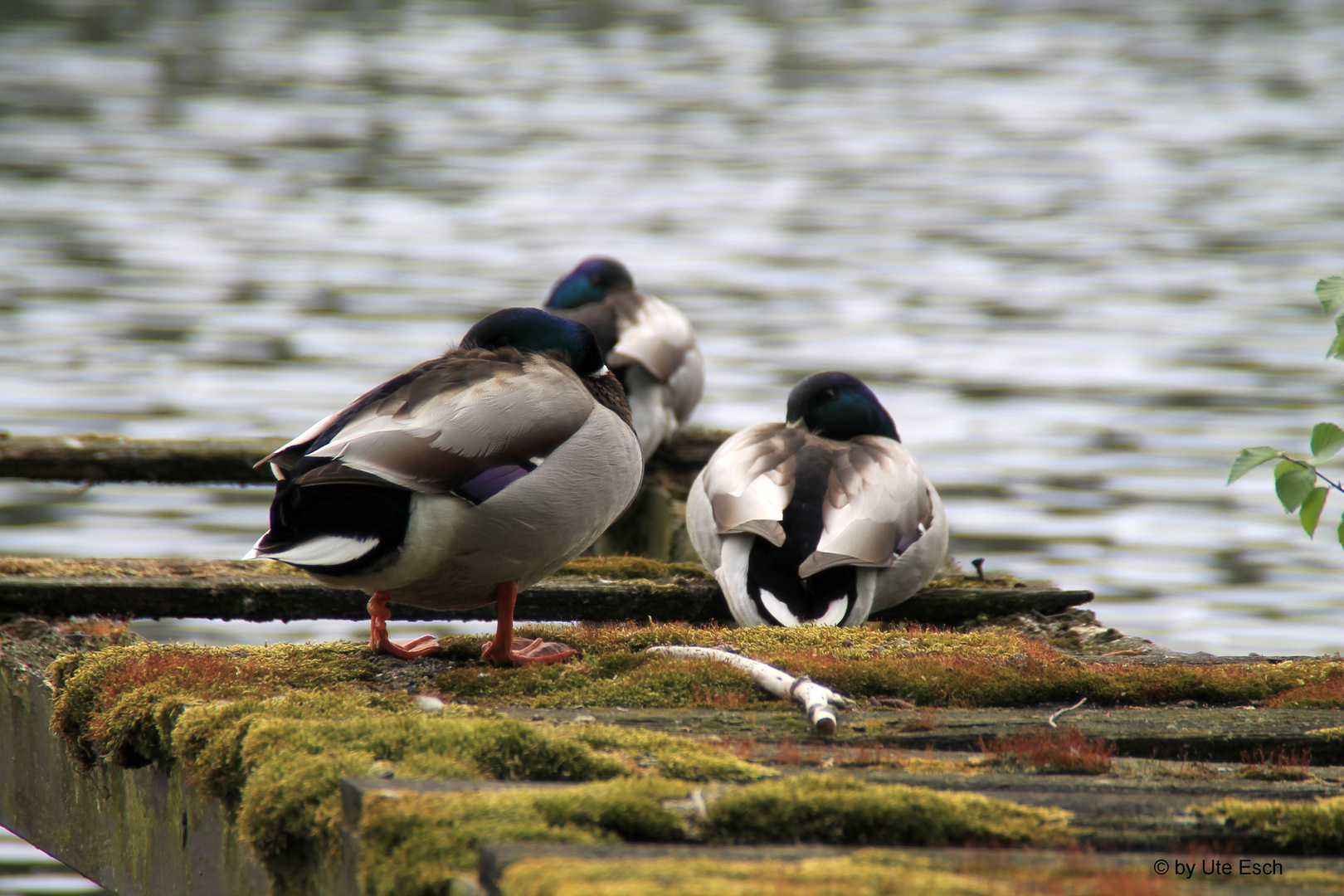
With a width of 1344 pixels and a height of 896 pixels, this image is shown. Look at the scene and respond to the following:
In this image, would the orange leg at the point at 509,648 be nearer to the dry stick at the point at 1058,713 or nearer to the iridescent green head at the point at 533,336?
the iridescent green head at the point at 533,336

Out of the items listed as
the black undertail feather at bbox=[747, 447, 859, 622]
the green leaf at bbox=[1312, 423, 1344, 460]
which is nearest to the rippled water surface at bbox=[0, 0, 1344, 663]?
the black undertail feather at bbox=[747, 447, 859, 622]

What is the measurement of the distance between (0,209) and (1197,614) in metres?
16.3

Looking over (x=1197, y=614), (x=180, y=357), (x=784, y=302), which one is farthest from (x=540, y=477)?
(x=784, y=302)

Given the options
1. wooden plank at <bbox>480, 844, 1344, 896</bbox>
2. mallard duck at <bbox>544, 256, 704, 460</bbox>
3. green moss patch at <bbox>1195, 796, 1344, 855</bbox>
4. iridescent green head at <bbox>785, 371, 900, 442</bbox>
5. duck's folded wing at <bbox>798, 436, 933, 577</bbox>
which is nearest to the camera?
wooden plank at <bbox>480, 844, 1344, 896</bbox>

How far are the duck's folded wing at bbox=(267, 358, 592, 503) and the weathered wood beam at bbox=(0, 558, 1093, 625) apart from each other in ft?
3.89

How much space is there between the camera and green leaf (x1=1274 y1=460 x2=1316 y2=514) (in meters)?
3.50

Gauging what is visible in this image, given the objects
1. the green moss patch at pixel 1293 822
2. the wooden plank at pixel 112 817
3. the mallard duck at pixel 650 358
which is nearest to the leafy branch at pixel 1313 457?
the green moss patch at pixel 1293 822

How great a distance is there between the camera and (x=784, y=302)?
50.8ft

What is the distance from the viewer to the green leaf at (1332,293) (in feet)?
11.3

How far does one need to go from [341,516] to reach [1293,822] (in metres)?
1.88

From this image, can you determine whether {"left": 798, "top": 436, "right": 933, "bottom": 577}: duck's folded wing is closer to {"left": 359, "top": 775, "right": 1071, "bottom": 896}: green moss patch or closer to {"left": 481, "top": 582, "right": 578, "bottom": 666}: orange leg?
{"left": 481, "top": 582, "right": 578, "bottom": 666}: orange leg

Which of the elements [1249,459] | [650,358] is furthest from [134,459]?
[1249,459]

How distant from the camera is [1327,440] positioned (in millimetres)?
3473

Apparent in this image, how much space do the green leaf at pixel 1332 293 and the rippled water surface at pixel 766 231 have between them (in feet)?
12.5
